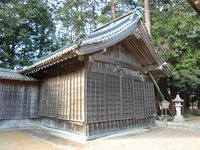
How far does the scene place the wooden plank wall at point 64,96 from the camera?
7622 mm

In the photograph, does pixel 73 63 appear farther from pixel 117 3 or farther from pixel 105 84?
pixel 117 3

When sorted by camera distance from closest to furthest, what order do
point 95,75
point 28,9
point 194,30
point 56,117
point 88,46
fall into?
point 88,46
point 95,75
point 56,117
point 194,30
point 28,9

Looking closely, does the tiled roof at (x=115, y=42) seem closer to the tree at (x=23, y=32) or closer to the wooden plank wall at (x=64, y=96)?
the wooden plank wall at (x=64, y=96)

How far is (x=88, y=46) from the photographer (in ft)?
22.7

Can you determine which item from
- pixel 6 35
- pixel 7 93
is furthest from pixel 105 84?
pixel 6 35

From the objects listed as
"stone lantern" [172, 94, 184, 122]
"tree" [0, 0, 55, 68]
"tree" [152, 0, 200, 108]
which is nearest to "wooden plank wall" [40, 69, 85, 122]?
"stone lantern" [172, 94, 184, 122]

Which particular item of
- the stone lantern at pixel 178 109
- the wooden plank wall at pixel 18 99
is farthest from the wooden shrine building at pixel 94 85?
the stone lantern at pixel 178 109

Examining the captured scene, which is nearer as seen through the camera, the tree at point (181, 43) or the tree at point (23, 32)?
the tree at point (181, 43)

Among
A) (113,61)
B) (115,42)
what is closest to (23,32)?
(113,61)

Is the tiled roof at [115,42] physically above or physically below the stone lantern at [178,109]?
above

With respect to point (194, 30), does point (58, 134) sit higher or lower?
lower

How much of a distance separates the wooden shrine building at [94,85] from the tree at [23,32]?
8.47 m

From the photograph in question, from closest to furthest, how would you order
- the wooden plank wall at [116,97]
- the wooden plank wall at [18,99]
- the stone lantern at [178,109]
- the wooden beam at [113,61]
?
the wooden plank wall at [116,97], the wooden beam at [113,61], the wooden plank wall at [18,99], the stone lantern at [178,109]

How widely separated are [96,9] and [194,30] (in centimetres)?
1377
